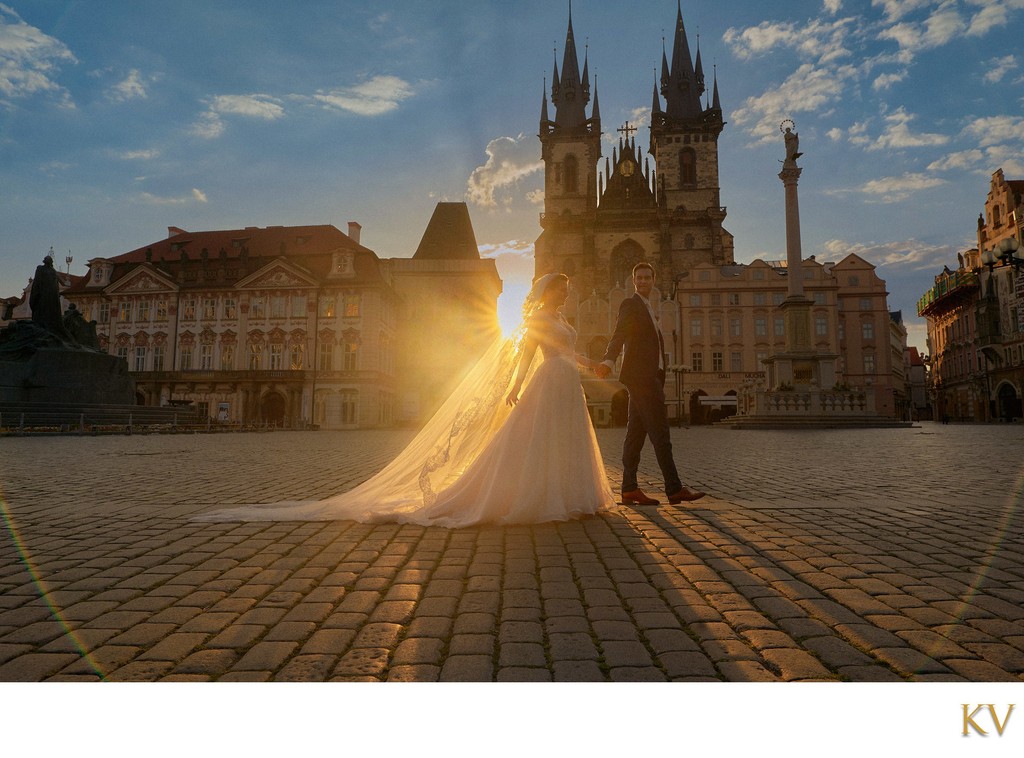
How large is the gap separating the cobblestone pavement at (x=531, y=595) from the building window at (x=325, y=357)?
4092 centimetres

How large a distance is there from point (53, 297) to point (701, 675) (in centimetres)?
2717

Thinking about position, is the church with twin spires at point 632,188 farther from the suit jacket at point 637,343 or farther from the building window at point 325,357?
the suit jacket at point 637,343

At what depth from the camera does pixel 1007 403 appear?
147 ft

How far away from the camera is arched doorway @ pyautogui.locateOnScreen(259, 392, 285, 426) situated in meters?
45.4

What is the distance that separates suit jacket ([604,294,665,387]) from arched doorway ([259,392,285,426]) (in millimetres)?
43127

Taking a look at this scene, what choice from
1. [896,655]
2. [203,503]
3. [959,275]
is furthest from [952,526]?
[959,275]

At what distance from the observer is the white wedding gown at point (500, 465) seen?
194 inches

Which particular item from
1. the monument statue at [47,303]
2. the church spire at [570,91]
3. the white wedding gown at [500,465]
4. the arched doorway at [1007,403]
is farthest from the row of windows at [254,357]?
the arched doorway at [1007,403]

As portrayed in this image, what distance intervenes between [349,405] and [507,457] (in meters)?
42.1

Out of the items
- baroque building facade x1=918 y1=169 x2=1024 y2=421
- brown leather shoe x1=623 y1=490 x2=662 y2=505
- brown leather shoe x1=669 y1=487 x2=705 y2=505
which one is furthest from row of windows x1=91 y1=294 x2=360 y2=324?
brown leather shoe x1=669 y1=487 x2=705 y2=505

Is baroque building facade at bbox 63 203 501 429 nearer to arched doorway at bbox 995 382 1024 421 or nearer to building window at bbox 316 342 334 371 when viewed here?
building window at bbox 316 342 334 371

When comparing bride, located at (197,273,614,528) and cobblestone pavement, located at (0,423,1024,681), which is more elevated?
bride, located at (197,273,614,528)

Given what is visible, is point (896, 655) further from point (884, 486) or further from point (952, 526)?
point (884, 486)
